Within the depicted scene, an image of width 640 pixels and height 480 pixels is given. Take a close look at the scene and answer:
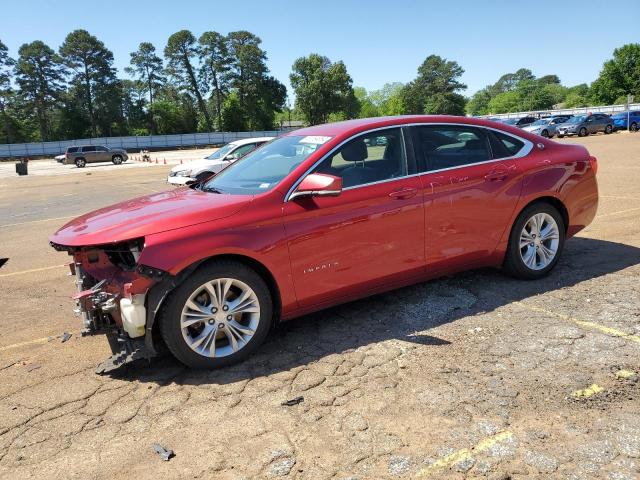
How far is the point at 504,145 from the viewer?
4.98 meters

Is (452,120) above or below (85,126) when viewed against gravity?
below

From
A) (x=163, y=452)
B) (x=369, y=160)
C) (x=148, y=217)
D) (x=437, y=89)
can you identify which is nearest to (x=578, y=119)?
(x=369, y=160)

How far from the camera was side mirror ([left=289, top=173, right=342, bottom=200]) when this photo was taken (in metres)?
3.67

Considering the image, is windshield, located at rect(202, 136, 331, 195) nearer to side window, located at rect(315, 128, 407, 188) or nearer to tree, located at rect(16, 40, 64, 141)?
side window, located at rect(315, 128, 407, 188)

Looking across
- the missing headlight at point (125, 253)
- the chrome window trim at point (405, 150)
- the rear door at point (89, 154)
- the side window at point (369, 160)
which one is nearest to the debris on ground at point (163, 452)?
the missing headlight at point (125, 253)

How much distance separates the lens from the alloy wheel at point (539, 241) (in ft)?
16.5

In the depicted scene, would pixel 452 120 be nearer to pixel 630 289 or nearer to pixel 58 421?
pixel 630 289

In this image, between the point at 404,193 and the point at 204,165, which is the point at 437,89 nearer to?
the point at 204,165

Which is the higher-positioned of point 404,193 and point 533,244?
point 404,193

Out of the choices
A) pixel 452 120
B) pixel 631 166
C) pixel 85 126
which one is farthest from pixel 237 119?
pixel 452 120

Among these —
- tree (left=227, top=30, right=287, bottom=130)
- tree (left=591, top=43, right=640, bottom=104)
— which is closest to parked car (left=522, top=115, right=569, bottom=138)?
tree (left=591, top=43, right=640, bottom=104)

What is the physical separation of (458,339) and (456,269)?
0.95 meters

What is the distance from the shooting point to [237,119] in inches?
3499

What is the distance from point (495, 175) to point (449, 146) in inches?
20.2
